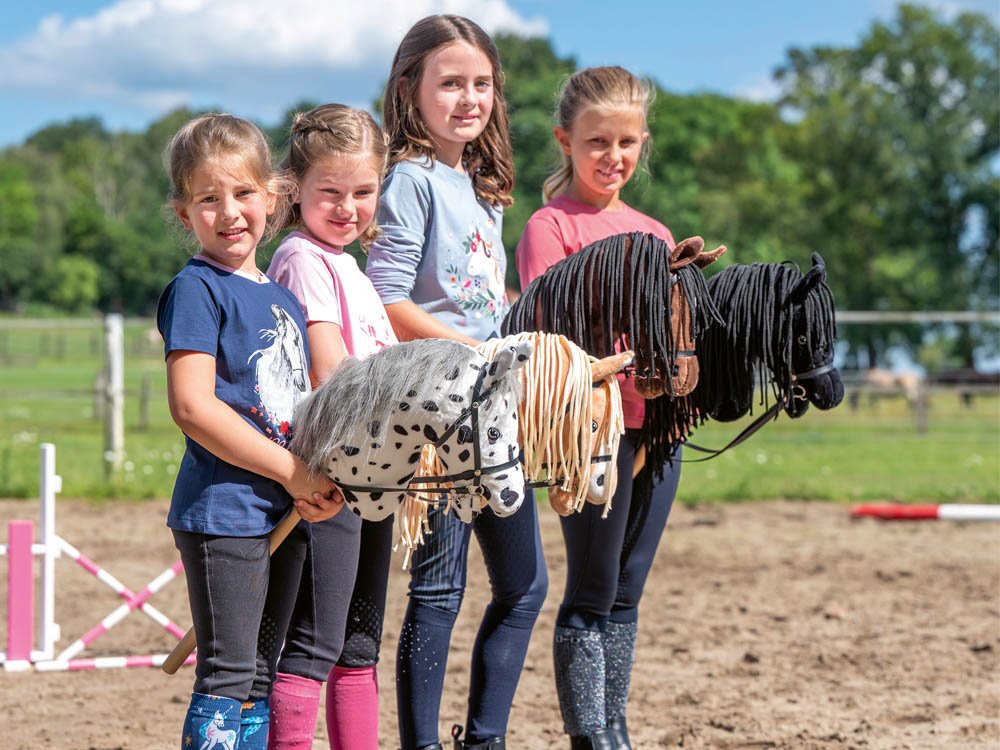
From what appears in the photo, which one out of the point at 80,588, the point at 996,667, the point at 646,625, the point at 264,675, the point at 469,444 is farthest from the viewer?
the point at 80,588

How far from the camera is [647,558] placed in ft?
9.61

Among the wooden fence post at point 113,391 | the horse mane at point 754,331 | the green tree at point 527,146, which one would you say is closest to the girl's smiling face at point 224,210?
the horse mane at point 754,331

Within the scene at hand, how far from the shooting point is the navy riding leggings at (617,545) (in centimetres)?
271

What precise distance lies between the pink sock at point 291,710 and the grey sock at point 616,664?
39.4 inches

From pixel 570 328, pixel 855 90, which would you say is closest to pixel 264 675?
pixel 570 328

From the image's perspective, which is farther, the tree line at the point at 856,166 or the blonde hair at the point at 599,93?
the tree line at the point at 856,166

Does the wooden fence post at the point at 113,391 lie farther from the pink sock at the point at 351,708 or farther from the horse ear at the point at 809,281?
the horse ear at the point at 809,281

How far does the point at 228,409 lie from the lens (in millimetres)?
1923

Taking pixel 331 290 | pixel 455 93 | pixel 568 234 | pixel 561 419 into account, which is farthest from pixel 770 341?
pixel 331 290

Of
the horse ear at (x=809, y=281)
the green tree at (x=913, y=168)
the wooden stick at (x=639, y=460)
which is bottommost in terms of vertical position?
the wooden stick at (x=639, y=460)

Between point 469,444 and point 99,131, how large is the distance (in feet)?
333

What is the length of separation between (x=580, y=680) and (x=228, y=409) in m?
1.32

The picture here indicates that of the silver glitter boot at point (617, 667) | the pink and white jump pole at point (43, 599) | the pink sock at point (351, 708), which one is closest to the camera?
the pink sock at point (351, 708)

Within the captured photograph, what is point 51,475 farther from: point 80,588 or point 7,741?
point 80,588
